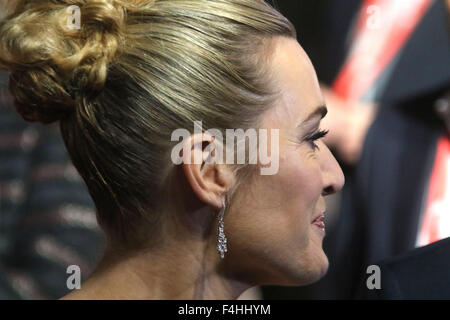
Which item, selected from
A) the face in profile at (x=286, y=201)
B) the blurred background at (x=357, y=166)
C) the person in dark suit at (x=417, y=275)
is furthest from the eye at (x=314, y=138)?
the blurred background at (x=357, y=166)

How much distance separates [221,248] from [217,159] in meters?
0.13

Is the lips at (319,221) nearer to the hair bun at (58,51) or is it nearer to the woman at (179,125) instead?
the woman at (179,125)

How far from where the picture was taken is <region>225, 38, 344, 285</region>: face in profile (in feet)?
3.86

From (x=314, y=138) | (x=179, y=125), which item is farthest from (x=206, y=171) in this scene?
(x=314, y=138)

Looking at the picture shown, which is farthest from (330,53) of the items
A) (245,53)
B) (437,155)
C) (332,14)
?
(245,53)

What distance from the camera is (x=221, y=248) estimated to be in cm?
117

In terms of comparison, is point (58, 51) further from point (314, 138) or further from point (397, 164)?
point (397, 164)

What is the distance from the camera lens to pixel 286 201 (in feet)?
3.88

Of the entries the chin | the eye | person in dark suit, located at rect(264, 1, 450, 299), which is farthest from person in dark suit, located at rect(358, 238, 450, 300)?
person in dark suit, located at rect(264, 1, 450, 299)

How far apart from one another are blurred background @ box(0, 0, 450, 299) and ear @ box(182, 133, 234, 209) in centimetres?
Answer: 69

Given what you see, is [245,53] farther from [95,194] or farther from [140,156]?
[95,194]

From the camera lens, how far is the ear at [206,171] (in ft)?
3.73

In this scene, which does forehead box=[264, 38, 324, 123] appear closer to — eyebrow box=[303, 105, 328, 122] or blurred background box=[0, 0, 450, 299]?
eyebrow box=[303, 105, 328, 122]

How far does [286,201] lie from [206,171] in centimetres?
13
